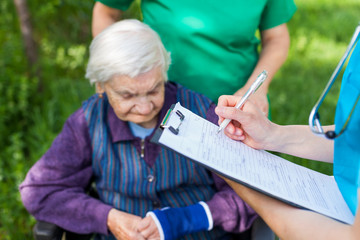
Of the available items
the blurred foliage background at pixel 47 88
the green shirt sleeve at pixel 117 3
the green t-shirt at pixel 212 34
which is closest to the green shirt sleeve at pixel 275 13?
the green t-shirt at pixel 212 34

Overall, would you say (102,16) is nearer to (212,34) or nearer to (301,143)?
(212,34)

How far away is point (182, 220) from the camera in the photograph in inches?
67.3

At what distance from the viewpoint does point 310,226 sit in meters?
1.07

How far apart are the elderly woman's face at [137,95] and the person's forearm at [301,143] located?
635 mm

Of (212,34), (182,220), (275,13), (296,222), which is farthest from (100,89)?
(296,222)

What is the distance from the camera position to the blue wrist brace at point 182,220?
1682 millimetres

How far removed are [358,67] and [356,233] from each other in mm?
456

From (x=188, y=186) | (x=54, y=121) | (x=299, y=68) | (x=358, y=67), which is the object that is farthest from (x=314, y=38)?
(x=358, y=67)

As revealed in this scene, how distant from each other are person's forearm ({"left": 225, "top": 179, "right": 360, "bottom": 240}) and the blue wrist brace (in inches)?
23.5

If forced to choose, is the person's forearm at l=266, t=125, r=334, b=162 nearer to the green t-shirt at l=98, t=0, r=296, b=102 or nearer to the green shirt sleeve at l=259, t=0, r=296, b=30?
the green t-shirt at l=98, t=0, r=296, b=102

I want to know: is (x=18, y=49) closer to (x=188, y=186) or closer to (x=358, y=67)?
(x=188, y=186)

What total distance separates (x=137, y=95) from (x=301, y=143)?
77 centimetres

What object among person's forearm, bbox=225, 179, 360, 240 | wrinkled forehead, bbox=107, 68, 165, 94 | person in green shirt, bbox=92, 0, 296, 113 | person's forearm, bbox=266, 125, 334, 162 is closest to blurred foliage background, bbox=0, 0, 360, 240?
person in green shirt, bbox=92, 0, 296, 113

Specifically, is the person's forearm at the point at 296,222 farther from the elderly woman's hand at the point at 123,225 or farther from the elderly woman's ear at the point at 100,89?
the elderly woman's ear at the point at 100,89
